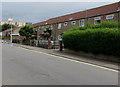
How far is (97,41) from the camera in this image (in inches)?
501

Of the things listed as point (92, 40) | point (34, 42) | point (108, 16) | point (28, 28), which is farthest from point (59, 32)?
point (92, 40)

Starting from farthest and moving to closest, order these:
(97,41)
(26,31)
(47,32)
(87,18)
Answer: (47,32)
(26,31)
(87,18)
(97,41)

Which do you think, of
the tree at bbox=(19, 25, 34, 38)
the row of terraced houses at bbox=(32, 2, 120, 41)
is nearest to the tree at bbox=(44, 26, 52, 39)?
the row of terraced houses at bbox=(32, 2, 120, 41)

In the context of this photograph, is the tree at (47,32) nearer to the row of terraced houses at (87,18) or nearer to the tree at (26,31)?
the row of terraced houses at (87,18)

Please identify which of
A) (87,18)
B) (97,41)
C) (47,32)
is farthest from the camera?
(47,32)

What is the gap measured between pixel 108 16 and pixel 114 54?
16.3 m

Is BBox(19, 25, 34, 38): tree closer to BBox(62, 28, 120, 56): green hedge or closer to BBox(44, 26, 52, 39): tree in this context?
BBox(44, 26, 52, 39): tree

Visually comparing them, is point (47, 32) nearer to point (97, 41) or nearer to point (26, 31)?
point (26, 31)

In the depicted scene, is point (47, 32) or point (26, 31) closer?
point (26, 31)

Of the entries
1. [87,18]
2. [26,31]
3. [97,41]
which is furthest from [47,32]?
[97,41]

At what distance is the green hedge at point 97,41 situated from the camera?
11.2 meters

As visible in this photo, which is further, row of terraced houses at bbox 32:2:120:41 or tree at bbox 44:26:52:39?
tree at bbox 44:26:52:39

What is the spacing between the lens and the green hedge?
11.2m

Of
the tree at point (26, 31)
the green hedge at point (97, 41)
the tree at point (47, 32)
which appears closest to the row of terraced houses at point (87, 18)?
the tree at point (47, 32)
